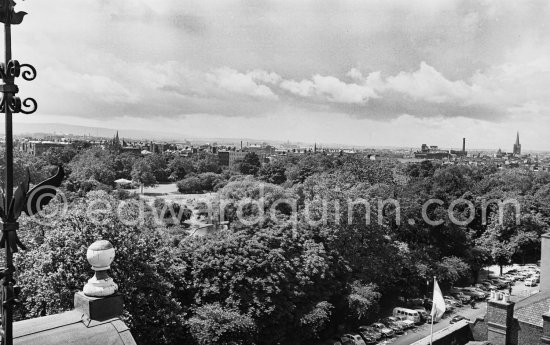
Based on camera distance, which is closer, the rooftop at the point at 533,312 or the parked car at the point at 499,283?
the rooftop at the point at 533,312

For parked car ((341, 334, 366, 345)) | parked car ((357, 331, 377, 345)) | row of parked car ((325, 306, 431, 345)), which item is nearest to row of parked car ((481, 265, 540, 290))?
row of parked car ((325, 306, 431, 345))

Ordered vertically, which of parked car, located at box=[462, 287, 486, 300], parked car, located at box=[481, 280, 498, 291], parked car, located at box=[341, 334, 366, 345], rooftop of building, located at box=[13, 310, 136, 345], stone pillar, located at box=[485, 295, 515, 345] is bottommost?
parked car, located at box=[481, 280, 498, 291]

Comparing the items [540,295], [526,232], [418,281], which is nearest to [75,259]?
[540,295]

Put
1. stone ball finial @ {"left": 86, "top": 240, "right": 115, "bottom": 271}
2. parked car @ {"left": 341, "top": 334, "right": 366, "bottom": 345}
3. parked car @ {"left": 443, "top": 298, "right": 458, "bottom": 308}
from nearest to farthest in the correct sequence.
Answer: stone ball finial @ {"left": 86, "top": 240, "right": 115, "bottom": 271}, parked car @ {"left": 341, "top": 334, "right": 366, "bottom": 345}, parked car @ {"left": 443, "top": 298, "right": 458, "bottom": 308}

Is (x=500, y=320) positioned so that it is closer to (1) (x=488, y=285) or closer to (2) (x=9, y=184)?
(2) (x=9, y=184)

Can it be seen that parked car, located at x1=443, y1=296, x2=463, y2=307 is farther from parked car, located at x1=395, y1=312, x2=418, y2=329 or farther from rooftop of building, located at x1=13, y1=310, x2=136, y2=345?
rooftop of building, located at x1=13, y1=310, x2=136, y2=345

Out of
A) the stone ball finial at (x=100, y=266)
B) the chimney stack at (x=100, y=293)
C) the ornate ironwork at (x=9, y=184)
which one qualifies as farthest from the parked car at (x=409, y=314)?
the ornate ironwork at (x=9, y=184)

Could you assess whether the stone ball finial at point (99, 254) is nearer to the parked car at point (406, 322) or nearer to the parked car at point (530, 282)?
the parked car at point (406, 322)
